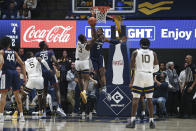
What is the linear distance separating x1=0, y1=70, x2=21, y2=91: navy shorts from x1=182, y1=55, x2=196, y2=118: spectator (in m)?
6.11

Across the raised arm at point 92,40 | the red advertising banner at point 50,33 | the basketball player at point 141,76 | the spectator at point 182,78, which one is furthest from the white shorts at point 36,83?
the spectator at point 182,78

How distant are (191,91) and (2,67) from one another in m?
6.97

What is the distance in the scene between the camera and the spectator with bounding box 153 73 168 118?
14.0 meters

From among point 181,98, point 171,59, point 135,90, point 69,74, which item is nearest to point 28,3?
point 69,74

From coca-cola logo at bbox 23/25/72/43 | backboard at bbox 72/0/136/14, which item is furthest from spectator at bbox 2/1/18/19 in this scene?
backboard at bbox 72/0/136/14

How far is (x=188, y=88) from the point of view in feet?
47.1

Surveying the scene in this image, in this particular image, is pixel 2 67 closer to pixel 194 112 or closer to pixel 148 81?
pixel 148 81

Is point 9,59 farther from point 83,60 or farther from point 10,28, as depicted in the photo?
point 10,28

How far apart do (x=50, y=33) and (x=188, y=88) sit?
19.4 feet

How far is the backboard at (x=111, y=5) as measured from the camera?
15820 millimetres

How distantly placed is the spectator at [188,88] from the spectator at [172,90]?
1.30 feet

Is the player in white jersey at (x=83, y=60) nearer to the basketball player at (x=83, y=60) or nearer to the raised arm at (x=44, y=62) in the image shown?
the basketball player at (x=83, y=60)

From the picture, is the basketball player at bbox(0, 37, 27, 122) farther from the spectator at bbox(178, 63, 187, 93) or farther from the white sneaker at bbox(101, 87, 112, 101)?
the spectator at bbox(178, 63, 187, 93)

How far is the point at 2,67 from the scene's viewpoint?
10789 mm
